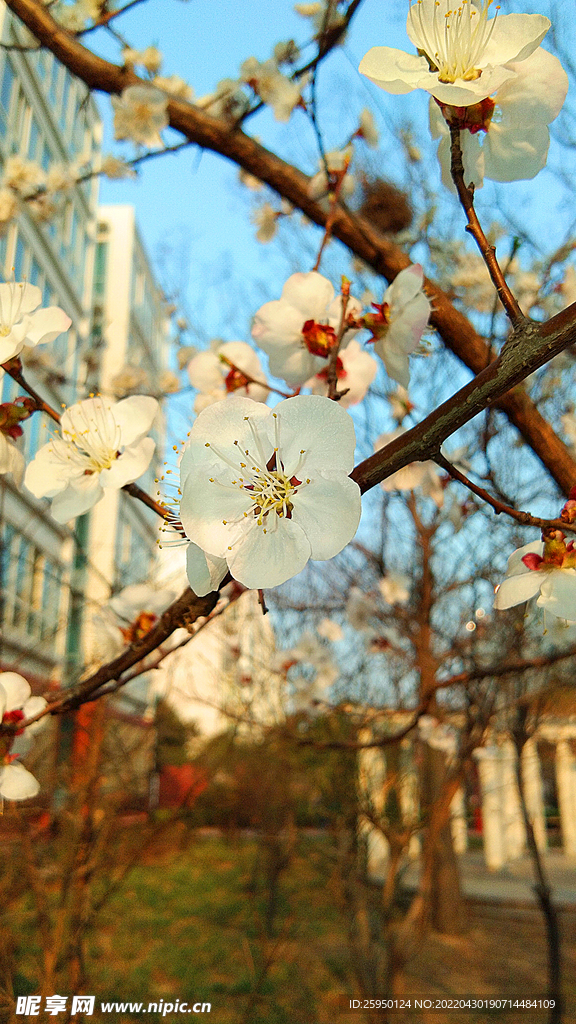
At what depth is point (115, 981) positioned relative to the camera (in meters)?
3.73

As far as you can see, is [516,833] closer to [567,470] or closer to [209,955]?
[209,955]

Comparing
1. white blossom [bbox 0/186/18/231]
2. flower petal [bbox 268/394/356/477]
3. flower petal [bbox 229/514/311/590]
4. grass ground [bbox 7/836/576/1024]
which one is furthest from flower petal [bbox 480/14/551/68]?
grass ground [bbox 7/836/576/1024]

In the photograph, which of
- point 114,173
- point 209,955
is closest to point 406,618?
point 114,173

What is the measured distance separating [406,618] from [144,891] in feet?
19.1

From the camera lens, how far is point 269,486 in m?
0.66

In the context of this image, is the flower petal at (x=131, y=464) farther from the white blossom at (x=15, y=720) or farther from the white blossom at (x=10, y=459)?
the white blossom at (x=15, y=720)

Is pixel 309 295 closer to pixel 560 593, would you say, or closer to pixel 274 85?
pixel 560 593

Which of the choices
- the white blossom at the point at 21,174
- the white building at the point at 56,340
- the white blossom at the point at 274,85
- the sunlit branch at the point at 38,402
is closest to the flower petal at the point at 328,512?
the sunlit branch at the point at 38,402

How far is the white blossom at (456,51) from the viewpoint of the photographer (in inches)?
26.6

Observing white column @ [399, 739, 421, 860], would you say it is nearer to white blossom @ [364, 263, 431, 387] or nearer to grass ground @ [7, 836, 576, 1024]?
grass ground @ [7, 836, 576, 1024]

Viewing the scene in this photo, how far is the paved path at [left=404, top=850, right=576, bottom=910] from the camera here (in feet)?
25.5

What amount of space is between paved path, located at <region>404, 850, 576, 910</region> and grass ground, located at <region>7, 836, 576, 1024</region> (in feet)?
0.80

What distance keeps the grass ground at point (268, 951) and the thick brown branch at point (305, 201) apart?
2.49 meters

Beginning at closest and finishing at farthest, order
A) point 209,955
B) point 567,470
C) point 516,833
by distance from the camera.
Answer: point 567,470, point 209,955, point 516,833
